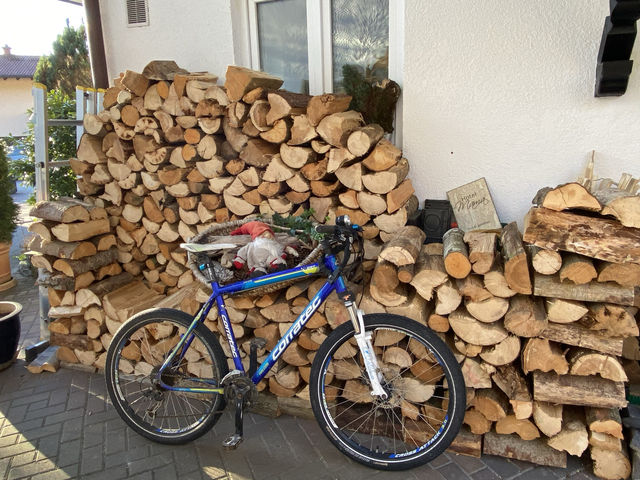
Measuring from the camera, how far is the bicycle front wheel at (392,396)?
241 centimetres

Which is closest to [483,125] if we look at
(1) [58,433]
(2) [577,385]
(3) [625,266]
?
(3) [625,266]

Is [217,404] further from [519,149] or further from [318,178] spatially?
[519,149]

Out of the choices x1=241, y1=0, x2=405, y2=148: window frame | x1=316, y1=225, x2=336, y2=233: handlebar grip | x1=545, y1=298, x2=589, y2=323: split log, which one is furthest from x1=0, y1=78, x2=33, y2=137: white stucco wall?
x1=545, y1=298, x2=589, y2=323: split log

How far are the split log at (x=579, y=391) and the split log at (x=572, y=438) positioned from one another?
14cm

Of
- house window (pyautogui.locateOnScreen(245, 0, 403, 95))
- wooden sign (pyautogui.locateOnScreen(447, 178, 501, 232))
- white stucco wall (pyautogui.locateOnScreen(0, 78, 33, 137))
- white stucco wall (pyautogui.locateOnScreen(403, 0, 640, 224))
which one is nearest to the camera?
white stucco wall (pyautogui.locateOnScreen(403, 0, 640, 224))

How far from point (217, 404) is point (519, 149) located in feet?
8.48

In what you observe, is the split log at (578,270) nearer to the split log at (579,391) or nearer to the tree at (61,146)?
the split log at (579,391)

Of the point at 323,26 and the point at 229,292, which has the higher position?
the point at 323,26

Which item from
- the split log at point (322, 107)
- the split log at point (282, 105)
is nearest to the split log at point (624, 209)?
the split log at point (322, 107)

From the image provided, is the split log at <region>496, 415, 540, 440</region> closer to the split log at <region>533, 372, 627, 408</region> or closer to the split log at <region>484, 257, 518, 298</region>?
the split log at <region>533, 372, 627, 408</region>

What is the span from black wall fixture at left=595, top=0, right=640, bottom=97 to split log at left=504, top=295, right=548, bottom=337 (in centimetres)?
144

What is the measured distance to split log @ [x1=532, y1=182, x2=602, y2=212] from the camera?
223 cm

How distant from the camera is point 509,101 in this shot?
10.3 ft

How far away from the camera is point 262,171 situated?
337 cm
